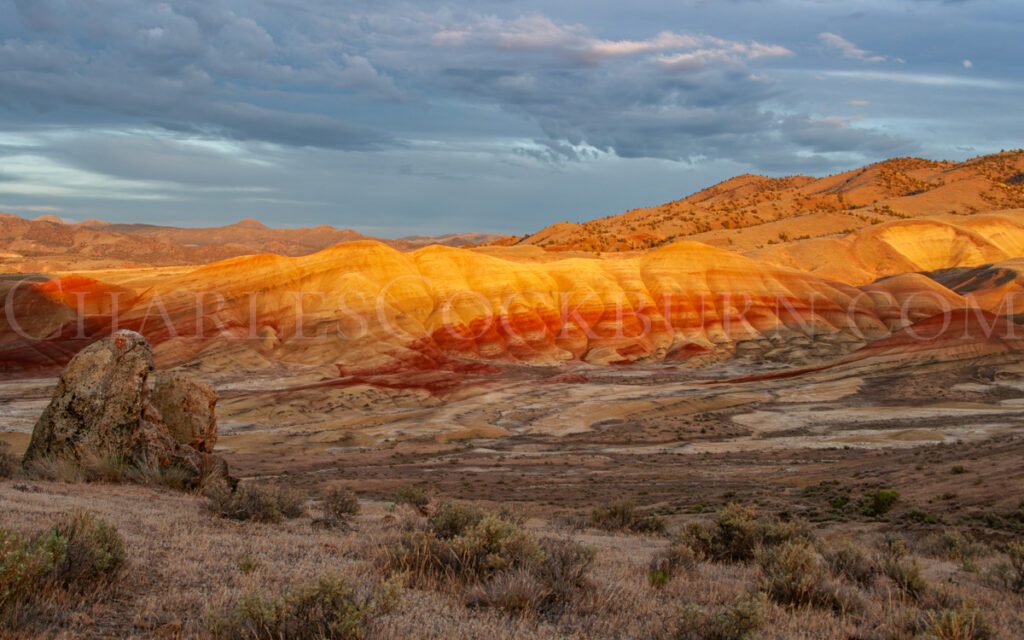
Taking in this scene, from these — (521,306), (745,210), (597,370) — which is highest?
(745,210)

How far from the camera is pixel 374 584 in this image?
7.61m

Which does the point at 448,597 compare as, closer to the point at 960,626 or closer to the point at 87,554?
the point at 87,554

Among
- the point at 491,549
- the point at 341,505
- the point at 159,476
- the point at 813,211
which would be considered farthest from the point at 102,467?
the point at 813,211

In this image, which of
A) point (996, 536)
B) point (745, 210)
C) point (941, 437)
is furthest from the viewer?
point (745, 210)

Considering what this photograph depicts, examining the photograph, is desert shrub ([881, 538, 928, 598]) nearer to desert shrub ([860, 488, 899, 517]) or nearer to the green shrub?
the green shrub

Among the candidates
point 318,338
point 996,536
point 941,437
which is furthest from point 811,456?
point 318,338

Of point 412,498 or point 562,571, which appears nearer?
point 562,571

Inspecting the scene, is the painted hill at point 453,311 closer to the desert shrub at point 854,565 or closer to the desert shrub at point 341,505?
the desert shrub at point 341,505

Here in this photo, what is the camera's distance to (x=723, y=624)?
649 cm

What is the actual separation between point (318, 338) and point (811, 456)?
189 ft

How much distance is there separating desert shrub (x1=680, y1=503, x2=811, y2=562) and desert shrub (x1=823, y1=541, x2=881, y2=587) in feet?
3.77

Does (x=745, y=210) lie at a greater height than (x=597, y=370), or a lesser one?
greater

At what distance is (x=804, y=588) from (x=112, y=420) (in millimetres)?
15008

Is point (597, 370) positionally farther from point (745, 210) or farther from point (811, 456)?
point (745, 210)
